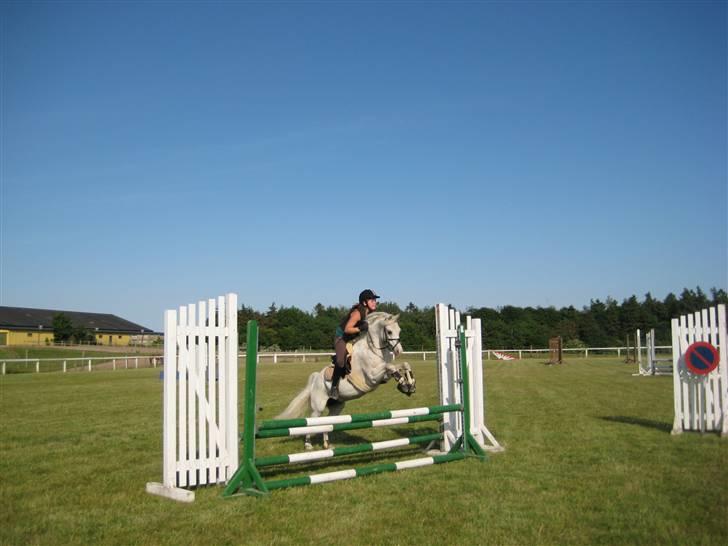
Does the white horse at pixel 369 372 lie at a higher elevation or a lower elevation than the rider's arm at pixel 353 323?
lower

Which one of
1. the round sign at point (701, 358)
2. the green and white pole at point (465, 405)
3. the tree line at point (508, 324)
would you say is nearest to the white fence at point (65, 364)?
the tree line at point (508, 324)

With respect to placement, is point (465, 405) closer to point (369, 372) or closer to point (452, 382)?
point (452, 382)

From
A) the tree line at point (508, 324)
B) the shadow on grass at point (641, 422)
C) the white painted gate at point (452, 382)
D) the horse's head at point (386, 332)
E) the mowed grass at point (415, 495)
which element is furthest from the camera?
the tree line at point (508, 324)

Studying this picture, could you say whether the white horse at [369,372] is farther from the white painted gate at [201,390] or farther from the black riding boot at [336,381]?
the white painted gate at [201,390]

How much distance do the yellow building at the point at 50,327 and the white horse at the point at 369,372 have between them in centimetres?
7337

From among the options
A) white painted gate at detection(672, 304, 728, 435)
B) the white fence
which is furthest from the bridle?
the white fence

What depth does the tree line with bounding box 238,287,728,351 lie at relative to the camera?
61.1 meters

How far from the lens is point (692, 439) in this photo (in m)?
9.62

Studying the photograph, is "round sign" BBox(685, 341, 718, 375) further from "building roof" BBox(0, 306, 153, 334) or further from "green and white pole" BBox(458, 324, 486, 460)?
"building roof" BBox(0, 306, 153, 334)

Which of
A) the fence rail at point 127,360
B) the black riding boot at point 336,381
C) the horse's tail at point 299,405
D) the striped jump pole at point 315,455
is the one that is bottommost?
the fence rail at point 127,360

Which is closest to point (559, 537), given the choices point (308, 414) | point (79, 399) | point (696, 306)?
point (308, 414)

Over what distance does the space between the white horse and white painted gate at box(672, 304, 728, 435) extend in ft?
15.6

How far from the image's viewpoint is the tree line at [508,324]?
61.1 m

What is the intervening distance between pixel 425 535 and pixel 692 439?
21.2 feet
